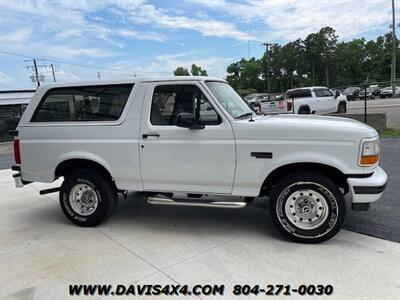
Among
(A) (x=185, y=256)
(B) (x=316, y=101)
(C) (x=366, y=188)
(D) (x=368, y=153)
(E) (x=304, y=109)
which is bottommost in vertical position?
(A) (x=185, y=256)

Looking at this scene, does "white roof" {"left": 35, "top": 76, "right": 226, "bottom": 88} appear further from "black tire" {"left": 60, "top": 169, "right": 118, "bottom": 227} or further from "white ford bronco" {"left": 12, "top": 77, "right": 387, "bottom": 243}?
"black tire" {"left": 60, "top": 169, "right": 118, "bottom": 227}

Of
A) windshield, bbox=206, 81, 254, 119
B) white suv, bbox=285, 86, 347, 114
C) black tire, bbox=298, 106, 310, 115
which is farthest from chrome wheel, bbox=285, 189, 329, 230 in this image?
black tire, bbox=298, 106, 310, 115

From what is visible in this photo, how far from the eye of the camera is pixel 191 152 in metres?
4.41

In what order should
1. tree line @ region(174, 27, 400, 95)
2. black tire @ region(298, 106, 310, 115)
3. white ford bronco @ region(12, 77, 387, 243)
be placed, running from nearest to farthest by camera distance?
white ford bronco @ region(12, 77, 387, 243) → black tire @ region(298, 106, 310, 115) → tree line @ region(174, 27, 400, 95)

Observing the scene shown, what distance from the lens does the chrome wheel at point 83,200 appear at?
5.00 m

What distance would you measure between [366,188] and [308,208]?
65cm

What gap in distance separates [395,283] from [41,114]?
15.4 ft

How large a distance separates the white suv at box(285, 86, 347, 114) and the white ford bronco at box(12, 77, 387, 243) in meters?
15.4

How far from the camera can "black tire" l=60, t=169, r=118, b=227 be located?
488 centimetres

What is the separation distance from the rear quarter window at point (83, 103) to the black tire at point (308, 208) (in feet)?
7.49

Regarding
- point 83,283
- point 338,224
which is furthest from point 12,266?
point 338,224

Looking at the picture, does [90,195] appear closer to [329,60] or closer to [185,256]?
[185,256]

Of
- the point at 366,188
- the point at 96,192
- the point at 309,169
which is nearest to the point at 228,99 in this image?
the point at 309,169

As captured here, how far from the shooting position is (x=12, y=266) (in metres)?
3.95
